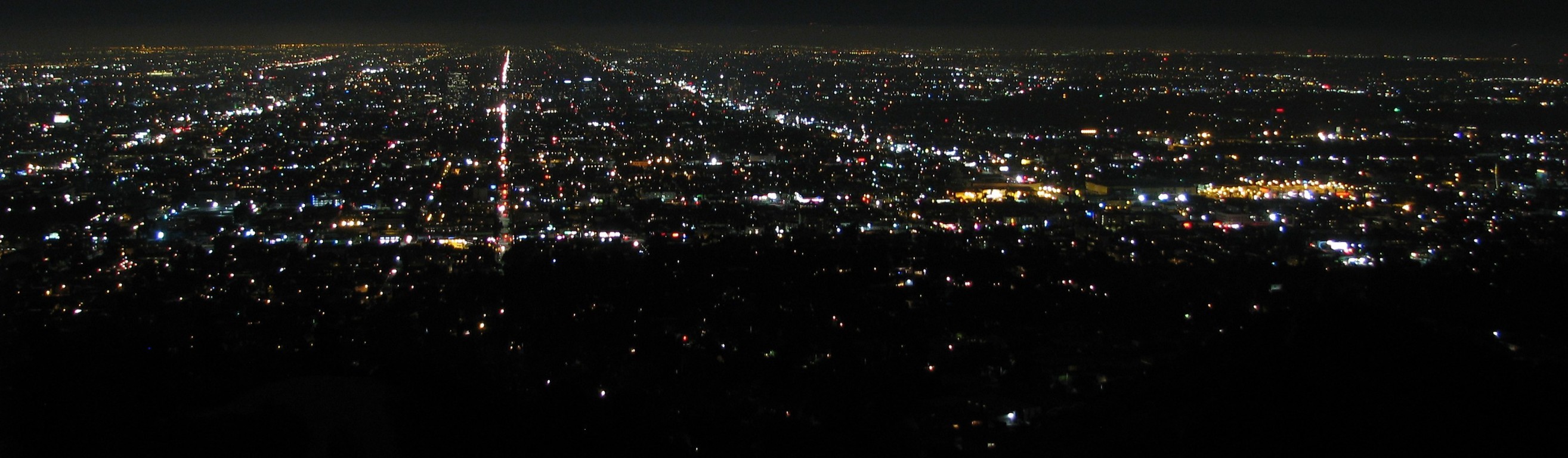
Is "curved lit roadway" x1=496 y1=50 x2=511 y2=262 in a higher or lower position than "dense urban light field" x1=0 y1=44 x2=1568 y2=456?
lower

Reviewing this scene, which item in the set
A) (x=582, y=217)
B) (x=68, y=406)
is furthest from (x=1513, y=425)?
(x=582, y=217)

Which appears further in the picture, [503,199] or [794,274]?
[503,199]

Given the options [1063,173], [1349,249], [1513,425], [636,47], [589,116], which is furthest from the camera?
[636,47]

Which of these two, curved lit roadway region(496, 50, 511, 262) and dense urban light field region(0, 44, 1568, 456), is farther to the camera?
curved lit roadway region(496, 50, 511, 262)

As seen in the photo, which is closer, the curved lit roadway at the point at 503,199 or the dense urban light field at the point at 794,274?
the dense urban light field at the point at 794,274

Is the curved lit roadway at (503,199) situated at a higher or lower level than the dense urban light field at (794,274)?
lower

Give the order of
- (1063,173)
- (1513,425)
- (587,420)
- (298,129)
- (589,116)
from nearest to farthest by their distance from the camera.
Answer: (1513,425) → (587,420) → (1063,173) → (298,129) → (589,116)

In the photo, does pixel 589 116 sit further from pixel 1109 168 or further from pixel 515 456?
pixel 515 456

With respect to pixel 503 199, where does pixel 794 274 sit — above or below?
above
